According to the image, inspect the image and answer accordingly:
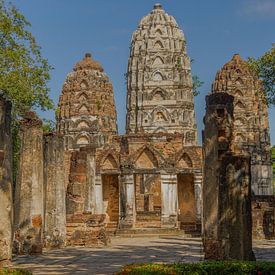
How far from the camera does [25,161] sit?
15086mm

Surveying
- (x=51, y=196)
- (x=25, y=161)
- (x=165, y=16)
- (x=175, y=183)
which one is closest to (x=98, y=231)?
(x=51, y=196)

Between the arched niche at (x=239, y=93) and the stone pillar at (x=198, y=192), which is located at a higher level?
the arched niche at (x=239, y=93)

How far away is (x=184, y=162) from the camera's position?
27953mm

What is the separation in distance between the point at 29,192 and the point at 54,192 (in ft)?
7.87

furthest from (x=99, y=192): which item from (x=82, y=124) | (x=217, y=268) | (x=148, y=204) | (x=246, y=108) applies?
(x=246, y=108)

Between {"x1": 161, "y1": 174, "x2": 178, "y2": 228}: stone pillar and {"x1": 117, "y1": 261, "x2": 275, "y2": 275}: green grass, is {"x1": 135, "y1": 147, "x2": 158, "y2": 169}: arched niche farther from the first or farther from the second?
{"x1": 117, "y1": 261, "x2": 275, "y2": 275}: green grass

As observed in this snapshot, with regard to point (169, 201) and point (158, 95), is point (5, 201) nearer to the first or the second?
point (169, 201)

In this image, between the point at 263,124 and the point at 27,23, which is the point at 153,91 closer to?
the point at 263,124

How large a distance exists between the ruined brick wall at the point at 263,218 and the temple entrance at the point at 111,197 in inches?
325

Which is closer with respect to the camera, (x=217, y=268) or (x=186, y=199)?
(x=217, y=268)

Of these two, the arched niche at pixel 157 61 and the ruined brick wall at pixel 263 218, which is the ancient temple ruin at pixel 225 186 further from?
the arched niche at pixel 157 61

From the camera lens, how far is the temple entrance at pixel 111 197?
2844 cm

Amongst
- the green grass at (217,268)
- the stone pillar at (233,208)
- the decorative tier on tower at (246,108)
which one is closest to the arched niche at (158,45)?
the decorative tier on tower at (246,108)

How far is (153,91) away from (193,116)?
14.4ft
